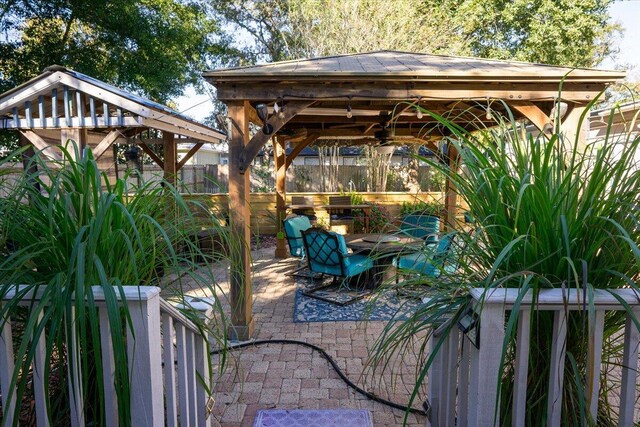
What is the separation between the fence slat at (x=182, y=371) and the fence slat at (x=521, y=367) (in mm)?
1071

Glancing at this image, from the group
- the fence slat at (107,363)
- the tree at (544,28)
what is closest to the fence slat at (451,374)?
the fence slat at (107,363)

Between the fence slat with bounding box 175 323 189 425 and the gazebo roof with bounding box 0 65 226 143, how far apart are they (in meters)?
4.32

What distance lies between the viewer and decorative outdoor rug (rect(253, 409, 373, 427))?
2488 mm

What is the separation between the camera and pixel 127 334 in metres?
1.22

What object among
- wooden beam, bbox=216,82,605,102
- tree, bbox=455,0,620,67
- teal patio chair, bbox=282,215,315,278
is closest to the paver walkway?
teal patio chair, bbox=282,215,315,278

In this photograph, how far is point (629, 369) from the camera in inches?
45.9

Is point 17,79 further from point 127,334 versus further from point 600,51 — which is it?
point 600,51

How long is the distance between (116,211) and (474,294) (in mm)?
1039

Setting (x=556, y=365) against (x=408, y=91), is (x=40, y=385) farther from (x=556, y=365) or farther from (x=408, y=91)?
(x=408, y=91)

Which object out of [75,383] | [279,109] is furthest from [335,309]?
[75,383]

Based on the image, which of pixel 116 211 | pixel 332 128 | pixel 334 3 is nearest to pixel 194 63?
pixel 334 3

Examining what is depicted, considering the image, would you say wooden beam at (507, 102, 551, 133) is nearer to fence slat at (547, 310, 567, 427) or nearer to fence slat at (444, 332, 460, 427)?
fence slat at (444, 332, 460, 427)

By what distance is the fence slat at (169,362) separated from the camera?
139 centimetres

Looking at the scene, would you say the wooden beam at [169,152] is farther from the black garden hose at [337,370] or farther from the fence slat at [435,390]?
the fence slat at [435,390]
